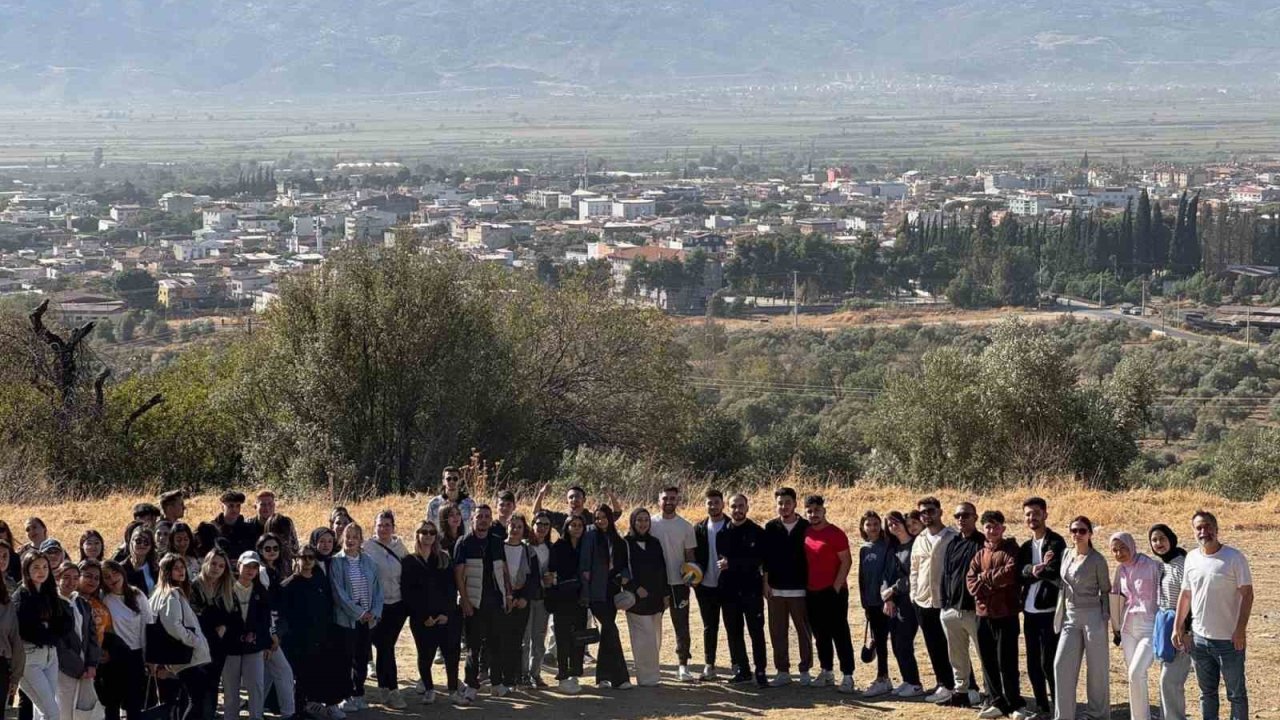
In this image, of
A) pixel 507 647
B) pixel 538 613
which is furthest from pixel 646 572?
pixel 507 647

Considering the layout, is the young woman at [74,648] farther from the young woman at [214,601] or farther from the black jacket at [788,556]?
the black jacket at [788,556]

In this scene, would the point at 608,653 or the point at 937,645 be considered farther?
the point at 608,653

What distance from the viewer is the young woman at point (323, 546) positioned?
38.4ft

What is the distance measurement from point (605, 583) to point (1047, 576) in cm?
332

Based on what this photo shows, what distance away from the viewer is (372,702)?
1217cm

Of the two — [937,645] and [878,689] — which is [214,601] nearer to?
[878,689]

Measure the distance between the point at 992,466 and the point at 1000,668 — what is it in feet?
47.9

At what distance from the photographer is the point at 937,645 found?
472 inches

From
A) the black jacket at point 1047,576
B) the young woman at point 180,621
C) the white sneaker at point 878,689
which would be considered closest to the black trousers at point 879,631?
the white sneaker at point 878,689

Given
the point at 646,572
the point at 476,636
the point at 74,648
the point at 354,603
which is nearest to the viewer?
the point at 74,648

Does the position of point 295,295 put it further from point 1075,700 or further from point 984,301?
point 984,301

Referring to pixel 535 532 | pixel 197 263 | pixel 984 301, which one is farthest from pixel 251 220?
pixel 535 532

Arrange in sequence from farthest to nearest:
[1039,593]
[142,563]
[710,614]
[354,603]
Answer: [710,614]
[354,603]
[142,563]
[1039,593]

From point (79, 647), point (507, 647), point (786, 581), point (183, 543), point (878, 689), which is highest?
point (183, 543)
